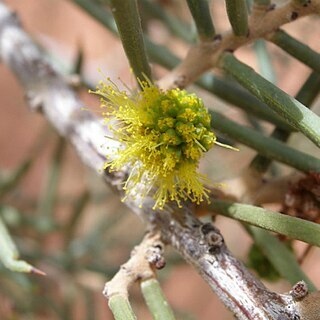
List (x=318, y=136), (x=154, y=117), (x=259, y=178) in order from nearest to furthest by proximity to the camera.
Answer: (x=318, y=136) < (x=154, y=117) < (x=259, y=178)

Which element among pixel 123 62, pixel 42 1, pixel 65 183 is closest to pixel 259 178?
pixel 123 62

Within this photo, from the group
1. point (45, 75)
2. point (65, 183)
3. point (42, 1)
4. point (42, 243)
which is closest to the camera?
point (45, 75)

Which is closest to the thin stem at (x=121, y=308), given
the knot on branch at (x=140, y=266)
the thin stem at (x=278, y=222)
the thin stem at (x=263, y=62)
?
the knot on branch at (x=140, y=266)

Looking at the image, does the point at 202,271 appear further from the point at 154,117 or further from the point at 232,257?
the point at 154,117

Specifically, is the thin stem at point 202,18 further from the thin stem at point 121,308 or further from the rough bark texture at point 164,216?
the thin stem at point 121,308

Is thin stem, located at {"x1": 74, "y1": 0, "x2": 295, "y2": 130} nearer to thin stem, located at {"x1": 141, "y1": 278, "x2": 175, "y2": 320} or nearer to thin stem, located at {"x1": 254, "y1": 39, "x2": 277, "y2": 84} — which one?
thin stem, located at {"x1": 254, "y1": 39, "x2": 277, "y2": 84}

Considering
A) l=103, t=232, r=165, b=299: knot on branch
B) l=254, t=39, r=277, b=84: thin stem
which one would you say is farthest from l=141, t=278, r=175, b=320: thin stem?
l=254, t=39, r=277, b=84: thin stem
